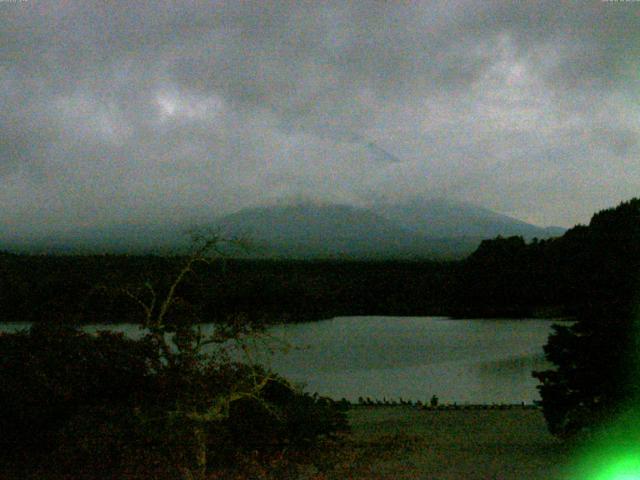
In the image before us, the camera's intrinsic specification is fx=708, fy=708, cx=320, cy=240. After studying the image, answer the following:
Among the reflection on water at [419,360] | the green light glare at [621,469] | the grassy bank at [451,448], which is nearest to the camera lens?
the green light glare at [621,469]

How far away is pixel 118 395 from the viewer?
8102mm

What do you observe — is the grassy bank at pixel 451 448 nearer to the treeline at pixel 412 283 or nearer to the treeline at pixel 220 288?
the treeline at pixel 220 288

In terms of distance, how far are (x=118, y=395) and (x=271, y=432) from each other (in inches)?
73.5

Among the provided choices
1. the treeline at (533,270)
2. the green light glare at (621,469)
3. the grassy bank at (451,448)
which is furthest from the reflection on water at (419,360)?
the green light glare at (621,469)

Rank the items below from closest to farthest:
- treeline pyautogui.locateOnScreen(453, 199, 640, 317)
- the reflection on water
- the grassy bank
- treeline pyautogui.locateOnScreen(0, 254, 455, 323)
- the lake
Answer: the grassy bank
treeline pyautogui.locateOnScreen(0, 254, 455, 323)
the lake
the reflection on water
treeline pyautogui.locateOnScreen(453, 199, 640, 317)

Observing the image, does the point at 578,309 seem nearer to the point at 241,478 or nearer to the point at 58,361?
the point at 241,478

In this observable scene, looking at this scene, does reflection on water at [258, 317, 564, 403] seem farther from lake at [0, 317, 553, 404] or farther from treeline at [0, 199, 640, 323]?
treeline at [0, 199, 640, 323]

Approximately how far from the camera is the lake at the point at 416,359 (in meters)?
16.1

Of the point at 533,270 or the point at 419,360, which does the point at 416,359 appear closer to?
the point at 419,360

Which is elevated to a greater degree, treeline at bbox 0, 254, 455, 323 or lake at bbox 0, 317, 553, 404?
treeline at bbox 0, 254, 455, 323

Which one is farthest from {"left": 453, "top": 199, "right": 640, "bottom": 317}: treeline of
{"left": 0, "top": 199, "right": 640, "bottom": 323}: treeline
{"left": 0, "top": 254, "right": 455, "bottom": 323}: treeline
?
{"left": 0, "top": 254, "right": 455, "bottom": 323}: treeline

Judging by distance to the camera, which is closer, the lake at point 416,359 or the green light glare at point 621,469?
the green light glare at point 621,469

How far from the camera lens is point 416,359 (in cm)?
2078

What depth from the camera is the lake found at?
1611 centimetres
